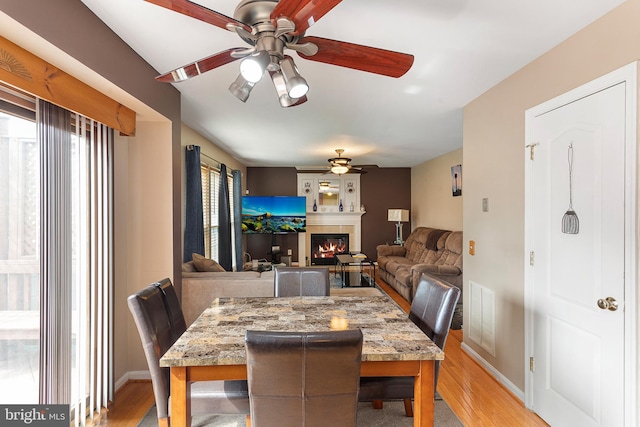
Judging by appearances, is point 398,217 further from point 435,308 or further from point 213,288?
point 435,308

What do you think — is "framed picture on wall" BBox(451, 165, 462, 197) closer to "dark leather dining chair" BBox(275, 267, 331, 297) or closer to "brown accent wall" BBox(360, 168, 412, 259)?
"brown accent wall" BBox(360, 168, 412, 259)

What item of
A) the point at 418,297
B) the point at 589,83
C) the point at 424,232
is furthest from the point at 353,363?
the point at 424,232

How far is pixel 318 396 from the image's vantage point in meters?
1.25

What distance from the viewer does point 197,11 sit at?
4.03ft

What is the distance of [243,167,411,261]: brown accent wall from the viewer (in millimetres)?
8000

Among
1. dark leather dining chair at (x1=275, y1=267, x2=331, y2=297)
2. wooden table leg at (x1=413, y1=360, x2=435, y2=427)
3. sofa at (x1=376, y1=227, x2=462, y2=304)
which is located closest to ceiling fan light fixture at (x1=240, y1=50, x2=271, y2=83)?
wooden table leg at (x1=413, y1=360, x2=435, y2=427)

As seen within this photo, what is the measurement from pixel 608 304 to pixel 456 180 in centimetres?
434

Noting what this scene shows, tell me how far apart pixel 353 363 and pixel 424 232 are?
5.65 m

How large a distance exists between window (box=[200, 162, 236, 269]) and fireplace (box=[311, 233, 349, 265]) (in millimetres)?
2972

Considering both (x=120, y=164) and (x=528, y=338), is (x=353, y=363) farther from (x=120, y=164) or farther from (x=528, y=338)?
(x=120, y=164)

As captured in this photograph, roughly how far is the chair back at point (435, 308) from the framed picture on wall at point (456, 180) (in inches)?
161

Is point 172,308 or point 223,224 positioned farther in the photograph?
point 223,224

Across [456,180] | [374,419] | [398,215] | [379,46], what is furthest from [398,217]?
[379,46]

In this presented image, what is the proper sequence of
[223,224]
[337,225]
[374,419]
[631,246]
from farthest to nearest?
1. [337,225]
2. [223,224]
3. [374,419]
4. [631,246]
